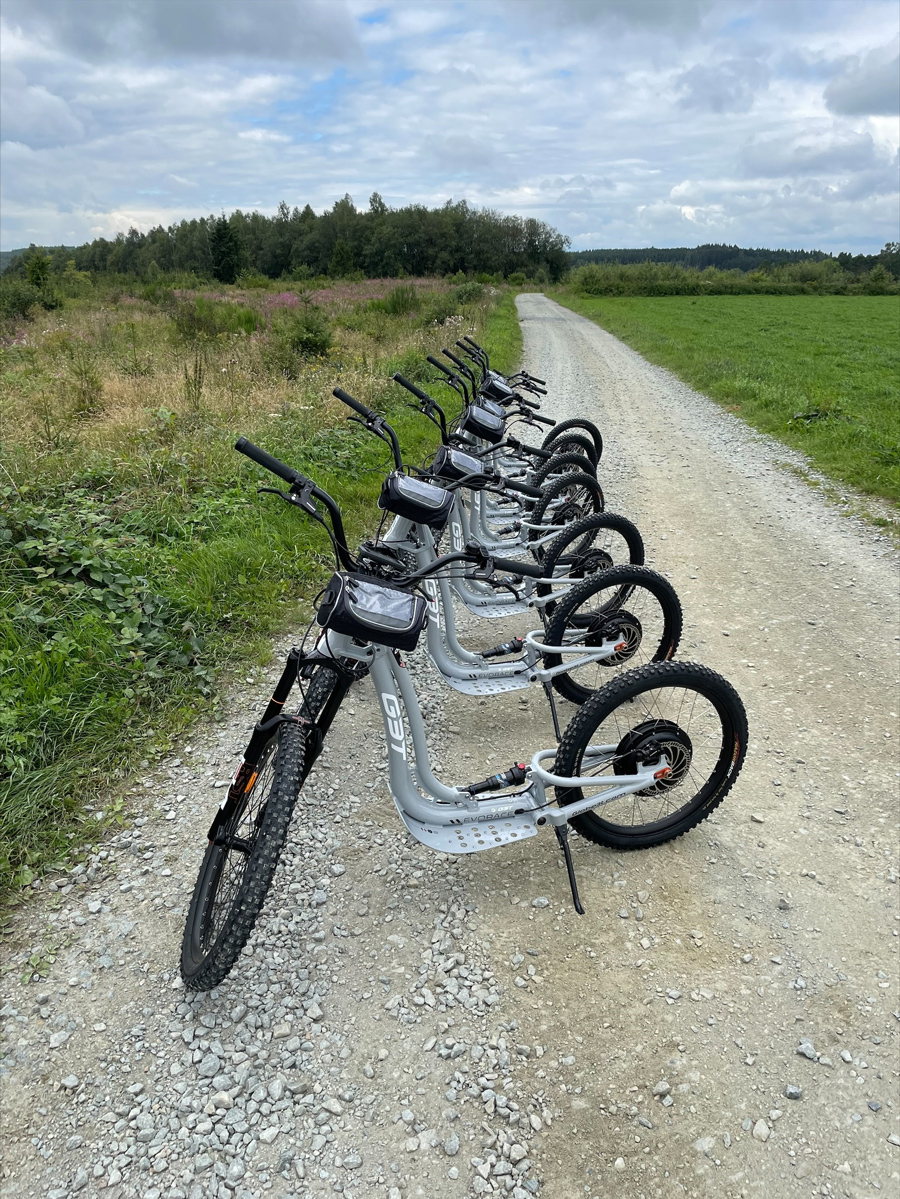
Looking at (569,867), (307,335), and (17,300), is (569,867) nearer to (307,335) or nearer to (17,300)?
(307,335)

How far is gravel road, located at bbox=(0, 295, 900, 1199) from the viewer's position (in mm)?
1909

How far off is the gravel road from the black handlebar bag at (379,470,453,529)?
1248 millimetres

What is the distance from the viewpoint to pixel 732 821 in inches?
122

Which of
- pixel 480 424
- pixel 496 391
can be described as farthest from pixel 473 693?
pixel 496 391

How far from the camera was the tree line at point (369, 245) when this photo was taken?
5775 centimetres

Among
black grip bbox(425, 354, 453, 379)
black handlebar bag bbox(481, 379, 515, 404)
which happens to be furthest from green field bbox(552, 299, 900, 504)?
black grip bbox(425, 354, 453, 379)

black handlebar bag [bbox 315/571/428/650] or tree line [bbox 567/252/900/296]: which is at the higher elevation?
tree line [bbox 567/252/900/296]

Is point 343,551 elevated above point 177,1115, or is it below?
above

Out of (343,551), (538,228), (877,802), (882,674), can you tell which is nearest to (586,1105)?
(343,551)

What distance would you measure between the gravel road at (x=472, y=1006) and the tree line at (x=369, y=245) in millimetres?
58858

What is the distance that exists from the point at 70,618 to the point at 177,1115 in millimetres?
2847

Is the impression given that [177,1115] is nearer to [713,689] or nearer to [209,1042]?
[209,1042]

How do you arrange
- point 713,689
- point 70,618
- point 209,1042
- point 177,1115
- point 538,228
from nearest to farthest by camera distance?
point 177,1115 → point 209,1042 → point 713,689 → point 70,618 → point 538,228

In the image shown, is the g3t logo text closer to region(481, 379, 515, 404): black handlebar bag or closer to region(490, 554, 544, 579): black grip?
region(490, 554, 544, 579): black grip
